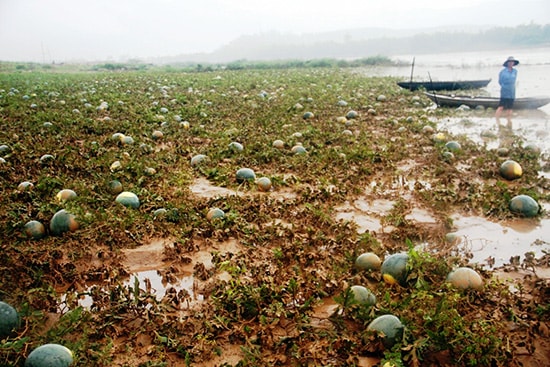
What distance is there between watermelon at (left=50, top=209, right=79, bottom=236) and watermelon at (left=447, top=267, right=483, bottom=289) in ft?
12.2

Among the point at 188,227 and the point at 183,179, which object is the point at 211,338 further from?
the point at 183,179

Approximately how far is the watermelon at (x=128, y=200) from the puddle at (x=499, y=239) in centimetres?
366

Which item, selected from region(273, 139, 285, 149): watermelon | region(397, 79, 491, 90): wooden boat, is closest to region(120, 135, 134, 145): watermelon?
region(273, 139, 285, 149): watermelon

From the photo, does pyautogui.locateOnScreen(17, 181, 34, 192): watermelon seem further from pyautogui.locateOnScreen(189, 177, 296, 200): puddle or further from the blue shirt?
the blue shirt

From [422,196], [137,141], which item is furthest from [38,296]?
[137,141]

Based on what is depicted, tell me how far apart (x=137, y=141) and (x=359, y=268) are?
19.0 feet

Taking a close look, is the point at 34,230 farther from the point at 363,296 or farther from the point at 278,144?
the point at 278,144

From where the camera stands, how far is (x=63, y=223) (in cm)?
437

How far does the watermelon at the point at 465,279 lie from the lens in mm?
3311

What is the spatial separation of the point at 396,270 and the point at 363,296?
0.48 metres

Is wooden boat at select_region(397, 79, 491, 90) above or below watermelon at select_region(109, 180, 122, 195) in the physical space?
above

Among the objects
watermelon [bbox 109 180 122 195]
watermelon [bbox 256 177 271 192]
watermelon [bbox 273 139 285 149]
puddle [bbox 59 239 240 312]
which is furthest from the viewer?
watermelon [bbox 273 139 285 149]

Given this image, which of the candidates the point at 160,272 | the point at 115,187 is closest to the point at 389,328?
the point at 160,272

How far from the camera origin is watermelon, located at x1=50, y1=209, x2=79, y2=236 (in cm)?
436
